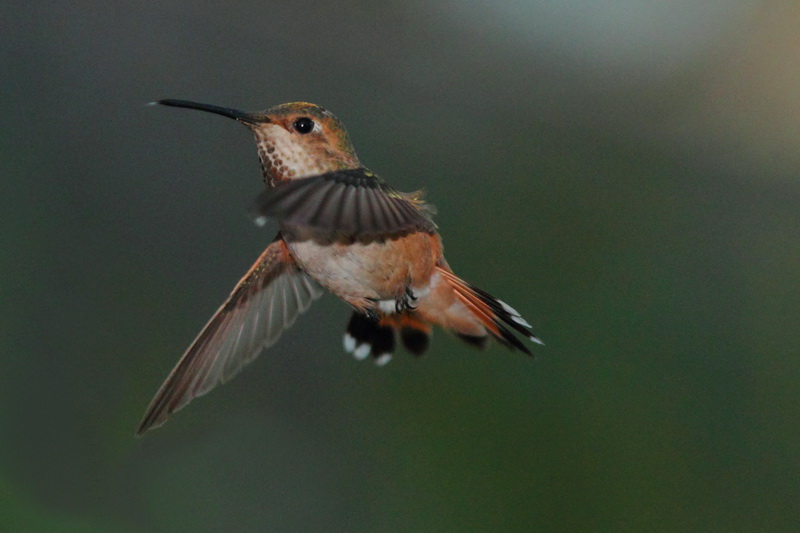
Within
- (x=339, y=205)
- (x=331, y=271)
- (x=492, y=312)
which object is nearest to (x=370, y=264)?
(x=331, y=271)

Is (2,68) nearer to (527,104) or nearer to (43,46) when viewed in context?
(43,46)

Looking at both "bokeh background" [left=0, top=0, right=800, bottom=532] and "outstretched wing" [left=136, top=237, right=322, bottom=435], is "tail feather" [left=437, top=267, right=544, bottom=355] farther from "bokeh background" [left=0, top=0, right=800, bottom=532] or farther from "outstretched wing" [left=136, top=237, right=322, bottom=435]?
"bokeh background" [left=0, top=0, right=800, bottom=532]

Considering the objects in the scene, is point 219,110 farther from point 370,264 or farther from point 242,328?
point 242,328

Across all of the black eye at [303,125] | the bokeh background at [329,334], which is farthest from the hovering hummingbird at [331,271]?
the bokeh background at [329,334]

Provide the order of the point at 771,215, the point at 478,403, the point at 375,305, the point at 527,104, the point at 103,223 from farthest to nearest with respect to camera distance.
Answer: the point at 527,104 < the point at 771,215 < the point at 103,223 < the point at 478,403 < the point at 375,305

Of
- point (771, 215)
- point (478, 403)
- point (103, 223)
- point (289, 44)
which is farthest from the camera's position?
point (771, 215)

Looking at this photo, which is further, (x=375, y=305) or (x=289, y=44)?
(x=289, y=44)

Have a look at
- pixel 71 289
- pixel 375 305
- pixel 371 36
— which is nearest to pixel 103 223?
pixel 71 289

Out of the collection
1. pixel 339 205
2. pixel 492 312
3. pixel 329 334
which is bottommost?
pixel 329 334
